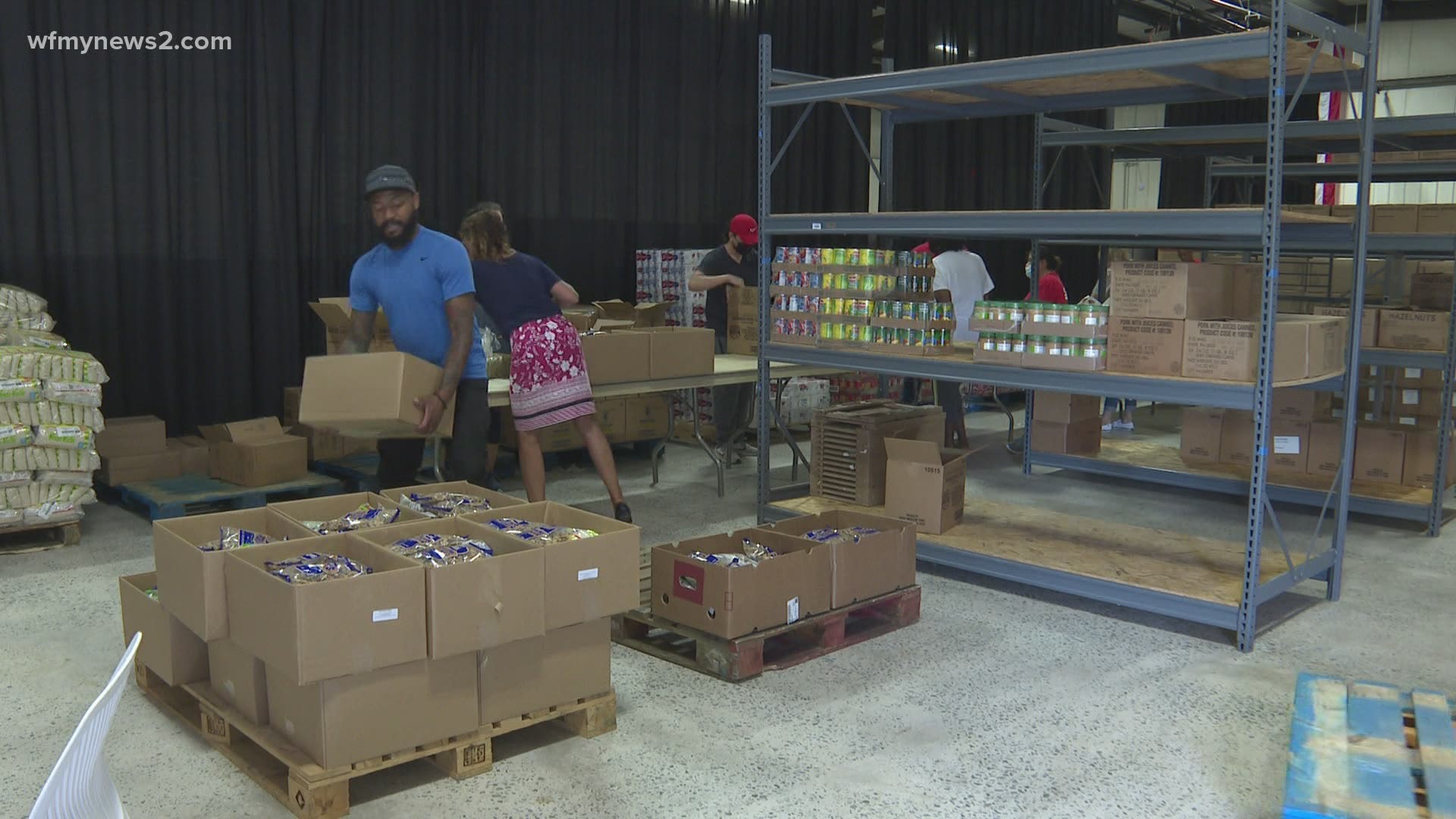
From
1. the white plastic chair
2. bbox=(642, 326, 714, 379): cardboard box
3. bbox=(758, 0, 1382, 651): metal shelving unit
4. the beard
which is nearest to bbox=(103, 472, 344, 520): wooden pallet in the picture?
bbox=(642, 326, 714, 379): cardboard box

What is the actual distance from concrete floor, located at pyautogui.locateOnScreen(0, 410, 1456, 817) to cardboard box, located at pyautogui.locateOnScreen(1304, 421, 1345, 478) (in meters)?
1.30

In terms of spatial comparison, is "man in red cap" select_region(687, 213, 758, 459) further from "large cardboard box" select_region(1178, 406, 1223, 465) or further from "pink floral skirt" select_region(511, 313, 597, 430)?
"large cardboard box" select_region(1178, 406, 1223, 465)

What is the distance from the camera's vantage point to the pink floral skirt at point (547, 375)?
5105mm

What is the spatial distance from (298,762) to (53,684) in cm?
145

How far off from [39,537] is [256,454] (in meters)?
1.04

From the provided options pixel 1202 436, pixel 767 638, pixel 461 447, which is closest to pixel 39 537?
pixel 461 447

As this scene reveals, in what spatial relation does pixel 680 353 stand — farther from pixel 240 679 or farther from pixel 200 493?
pixel 240 679

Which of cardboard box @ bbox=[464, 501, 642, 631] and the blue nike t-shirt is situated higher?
the blue nike t-shirt

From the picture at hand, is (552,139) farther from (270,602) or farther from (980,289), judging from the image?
(270,602)

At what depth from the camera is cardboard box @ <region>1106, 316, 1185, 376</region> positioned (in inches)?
170

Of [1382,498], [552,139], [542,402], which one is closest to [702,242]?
[552,139]

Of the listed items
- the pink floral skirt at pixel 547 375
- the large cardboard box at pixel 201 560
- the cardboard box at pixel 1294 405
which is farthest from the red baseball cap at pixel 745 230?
the large cardboard box at pixel 201 560

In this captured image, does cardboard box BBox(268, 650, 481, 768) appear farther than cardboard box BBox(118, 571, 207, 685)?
No

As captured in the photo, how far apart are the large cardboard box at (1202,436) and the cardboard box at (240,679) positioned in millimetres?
5709
